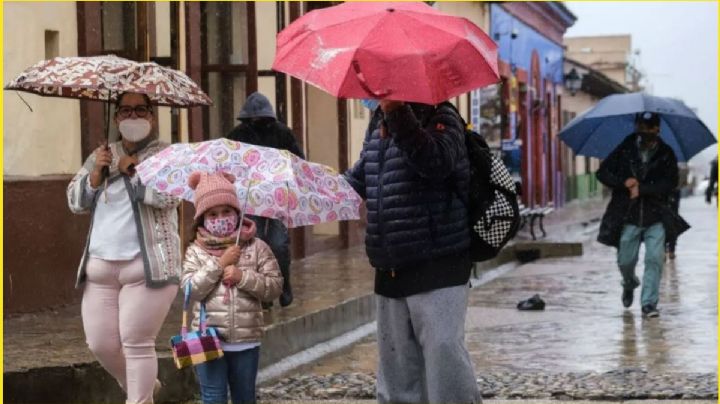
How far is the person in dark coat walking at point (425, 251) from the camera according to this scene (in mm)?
5711

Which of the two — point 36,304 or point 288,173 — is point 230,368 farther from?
point 36,304

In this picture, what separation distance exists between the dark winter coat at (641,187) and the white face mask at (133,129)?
18.8ft

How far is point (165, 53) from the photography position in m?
13.2

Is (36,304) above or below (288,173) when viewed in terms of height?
below

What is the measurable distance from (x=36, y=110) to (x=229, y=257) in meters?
5.05

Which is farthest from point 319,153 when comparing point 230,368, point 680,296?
point 230,368

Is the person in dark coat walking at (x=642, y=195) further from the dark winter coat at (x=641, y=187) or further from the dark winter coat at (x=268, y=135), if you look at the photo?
the dark winter coat at (x=268, y=135)

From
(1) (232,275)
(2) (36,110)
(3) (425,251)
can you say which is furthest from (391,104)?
(2) (36,110)

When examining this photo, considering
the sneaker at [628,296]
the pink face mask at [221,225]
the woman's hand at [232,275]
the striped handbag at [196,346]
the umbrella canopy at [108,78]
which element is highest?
the umbrella canopy at [108,78]

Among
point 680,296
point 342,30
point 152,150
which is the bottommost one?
point 680,296

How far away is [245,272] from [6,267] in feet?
14.8

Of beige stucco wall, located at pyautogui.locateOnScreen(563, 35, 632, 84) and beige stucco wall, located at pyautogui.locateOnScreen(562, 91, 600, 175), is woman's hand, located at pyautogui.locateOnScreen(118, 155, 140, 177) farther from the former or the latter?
beige stucco wall, located at pyautogui.locateOnScreen(563, 35, 632, 84)

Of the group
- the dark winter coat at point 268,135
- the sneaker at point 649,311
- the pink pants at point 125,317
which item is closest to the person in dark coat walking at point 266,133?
the dark winter coat at point 268,135

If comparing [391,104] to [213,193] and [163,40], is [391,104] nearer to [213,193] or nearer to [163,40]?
[213,193]
